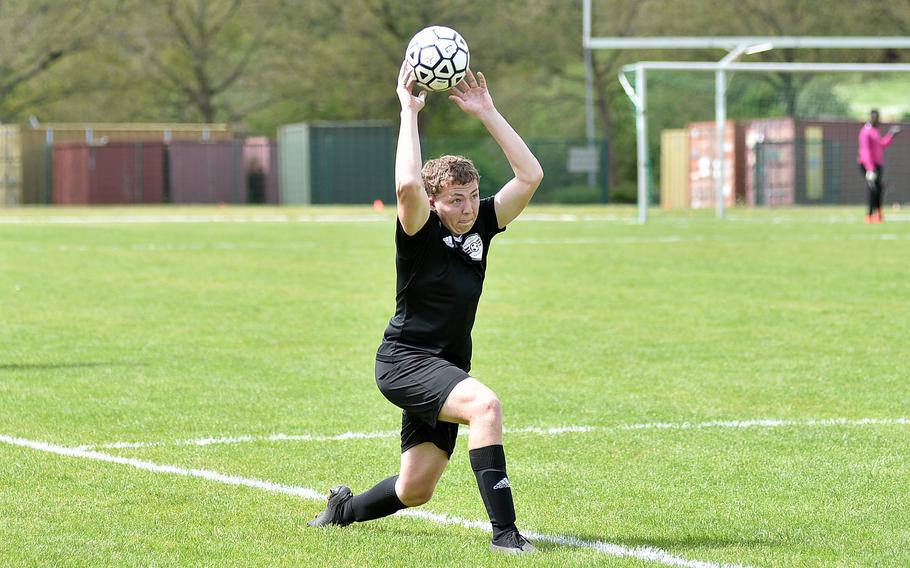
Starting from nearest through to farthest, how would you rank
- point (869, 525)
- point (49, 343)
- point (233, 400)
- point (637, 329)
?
point (869, 525)
point (233, 400)
point (49, 343)
point (637, 329)

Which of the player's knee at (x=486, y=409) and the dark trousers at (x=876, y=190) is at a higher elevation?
the dark trousers at (x=876, y=190)

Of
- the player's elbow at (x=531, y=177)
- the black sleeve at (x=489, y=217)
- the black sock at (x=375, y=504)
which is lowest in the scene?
the black sock at (x=375, y=504)

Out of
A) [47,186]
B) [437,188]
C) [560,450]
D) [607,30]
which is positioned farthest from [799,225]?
[47,186]

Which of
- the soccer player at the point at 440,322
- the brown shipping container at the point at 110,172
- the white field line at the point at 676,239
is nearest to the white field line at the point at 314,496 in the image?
the soccer player at the point at 440,322

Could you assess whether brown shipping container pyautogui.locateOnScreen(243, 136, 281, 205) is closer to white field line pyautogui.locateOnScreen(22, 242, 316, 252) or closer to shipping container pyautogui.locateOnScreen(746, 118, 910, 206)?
shipping container pyautogui.locateOnScreen(746, 118, 910, 206)

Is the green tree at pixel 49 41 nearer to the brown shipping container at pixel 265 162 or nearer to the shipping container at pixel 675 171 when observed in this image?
the brown shipping container at pixel 265 162

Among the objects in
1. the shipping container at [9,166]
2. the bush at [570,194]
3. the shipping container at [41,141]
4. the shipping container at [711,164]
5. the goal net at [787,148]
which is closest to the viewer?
the goal net at [787,148]

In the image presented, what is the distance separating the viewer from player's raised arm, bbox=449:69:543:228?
5.95 meters

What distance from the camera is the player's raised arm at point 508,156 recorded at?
595cm

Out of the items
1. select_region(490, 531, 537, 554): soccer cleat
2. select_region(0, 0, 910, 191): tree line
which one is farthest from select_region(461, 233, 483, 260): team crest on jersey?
select_region(0, 0, 910, 191): tree line

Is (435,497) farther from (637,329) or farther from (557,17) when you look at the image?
(557,17)

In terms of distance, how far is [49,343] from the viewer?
12219 millimetres

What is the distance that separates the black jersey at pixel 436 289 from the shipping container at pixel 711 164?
37101 millimetres

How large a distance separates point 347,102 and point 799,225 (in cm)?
3360
